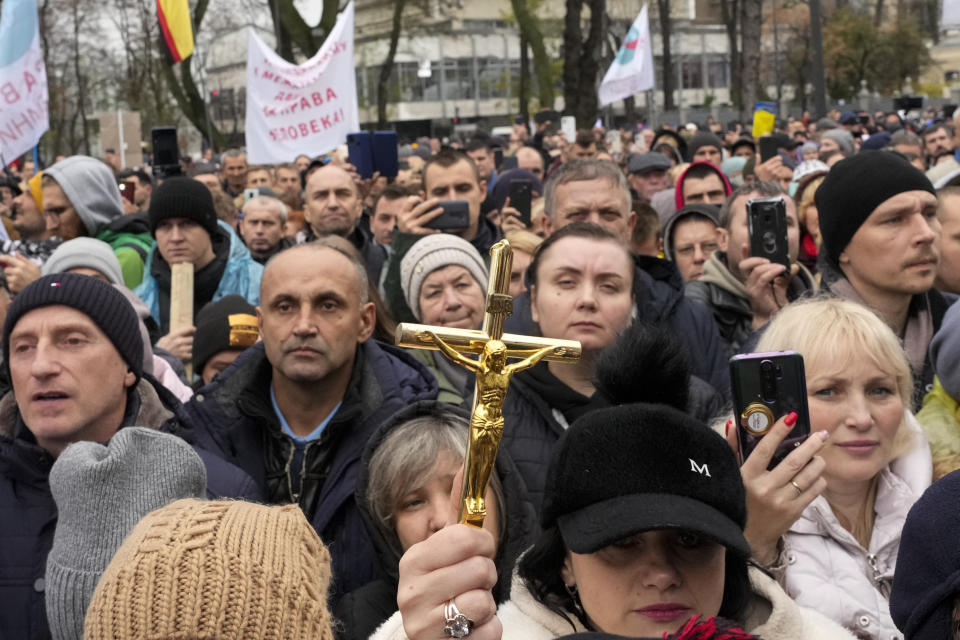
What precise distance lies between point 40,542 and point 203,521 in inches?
52.6

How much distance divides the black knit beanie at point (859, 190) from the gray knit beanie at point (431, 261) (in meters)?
1.45

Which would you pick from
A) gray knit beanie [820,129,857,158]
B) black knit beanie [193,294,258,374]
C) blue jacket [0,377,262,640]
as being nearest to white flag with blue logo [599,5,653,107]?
gray knit beanie [820,129,857,158]

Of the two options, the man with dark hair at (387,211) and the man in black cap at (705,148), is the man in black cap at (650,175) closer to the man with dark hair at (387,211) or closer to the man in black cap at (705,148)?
the man in black cap at (705,148)

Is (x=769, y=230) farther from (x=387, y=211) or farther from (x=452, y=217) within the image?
(x=387, y=211)

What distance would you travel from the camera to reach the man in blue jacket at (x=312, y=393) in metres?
4.03

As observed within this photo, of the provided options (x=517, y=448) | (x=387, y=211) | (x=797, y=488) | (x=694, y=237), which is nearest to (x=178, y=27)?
(x=387, y=211)

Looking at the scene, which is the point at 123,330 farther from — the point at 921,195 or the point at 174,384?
the point at 921,195

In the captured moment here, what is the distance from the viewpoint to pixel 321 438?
4090 mm

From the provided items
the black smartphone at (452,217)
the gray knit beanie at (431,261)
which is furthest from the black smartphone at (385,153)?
the gray knit beanie at (431,261)

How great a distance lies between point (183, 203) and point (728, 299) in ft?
9.79

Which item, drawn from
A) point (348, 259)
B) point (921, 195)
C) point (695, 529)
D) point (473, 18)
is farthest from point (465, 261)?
point (473, 18)

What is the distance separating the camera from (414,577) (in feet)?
6.95

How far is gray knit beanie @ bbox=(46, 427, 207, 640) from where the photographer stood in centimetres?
280

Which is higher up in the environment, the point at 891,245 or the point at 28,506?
the point at 891,245
